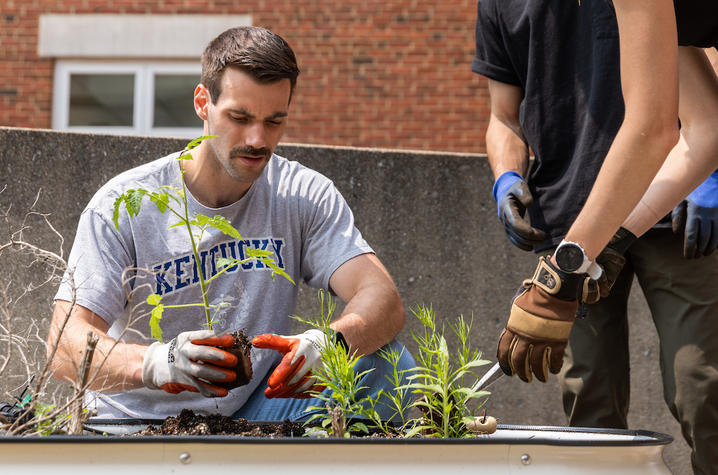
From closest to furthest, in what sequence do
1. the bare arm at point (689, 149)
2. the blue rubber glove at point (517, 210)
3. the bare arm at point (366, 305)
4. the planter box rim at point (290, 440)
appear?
the planter box rim at point (290, 440) < the bare arm at point (689, 149) < the bare arm at point (366, 305) < the blue rubber glove at point (517, 210)

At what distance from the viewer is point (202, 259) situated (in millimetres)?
2031

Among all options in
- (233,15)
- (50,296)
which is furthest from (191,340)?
(233,15)

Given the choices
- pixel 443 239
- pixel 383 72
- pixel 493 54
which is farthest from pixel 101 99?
pixel 493 54

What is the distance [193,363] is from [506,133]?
1302mm

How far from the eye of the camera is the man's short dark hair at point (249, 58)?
2.07m

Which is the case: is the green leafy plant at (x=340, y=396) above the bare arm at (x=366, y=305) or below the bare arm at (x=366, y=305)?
above

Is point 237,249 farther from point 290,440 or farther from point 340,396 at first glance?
point 290,440

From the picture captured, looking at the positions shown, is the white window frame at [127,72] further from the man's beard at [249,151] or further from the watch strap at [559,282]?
the watch strap at [559,282]

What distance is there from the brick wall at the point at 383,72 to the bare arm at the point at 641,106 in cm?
542

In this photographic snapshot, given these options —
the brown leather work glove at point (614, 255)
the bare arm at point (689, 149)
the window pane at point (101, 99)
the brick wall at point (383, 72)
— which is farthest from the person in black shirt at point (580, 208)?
the window pane at point (101, 99)

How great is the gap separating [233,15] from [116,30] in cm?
107

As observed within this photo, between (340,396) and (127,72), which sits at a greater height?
(340,396)

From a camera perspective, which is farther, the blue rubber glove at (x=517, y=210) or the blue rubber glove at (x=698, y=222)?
the blue rubber glove at (x=517, y=210)

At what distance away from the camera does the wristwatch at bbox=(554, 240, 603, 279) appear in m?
1.43
